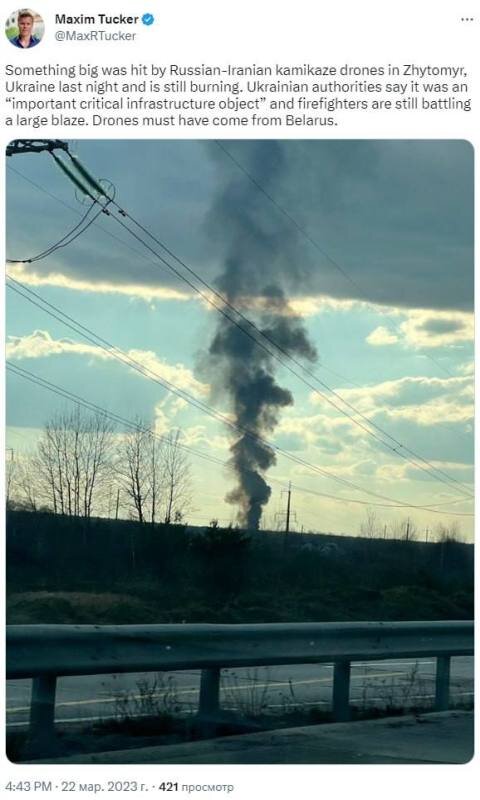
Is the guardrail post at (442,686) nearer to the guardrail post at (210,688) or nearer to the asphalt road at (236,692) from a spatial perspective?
the asphalt road at (236,692)

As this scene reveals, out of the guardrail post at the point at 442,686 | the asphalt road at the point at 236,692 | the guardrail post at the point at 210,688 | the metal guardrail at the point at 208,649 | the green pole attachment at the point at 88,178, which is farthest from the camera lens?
the guardrail post at the point at 442,686

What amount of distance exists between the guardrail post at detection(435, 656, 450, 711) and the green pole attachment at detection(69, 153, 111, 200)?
4.78 metres

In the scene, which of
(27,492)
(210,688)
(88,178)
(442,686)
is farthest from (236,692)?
(27,492)

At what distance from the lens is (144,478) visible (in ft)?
93.5

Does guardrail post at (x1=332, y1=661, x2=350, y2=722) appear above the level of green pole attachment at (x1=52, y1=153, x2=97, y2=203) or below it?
below

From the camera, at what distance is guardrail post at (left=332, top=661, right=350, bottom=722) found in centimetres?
808

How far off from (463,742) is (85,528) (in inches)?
1107

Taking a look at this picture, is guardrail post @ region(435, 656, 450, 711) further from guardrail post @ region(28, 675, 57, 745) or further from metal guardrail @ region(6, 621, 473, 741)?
guardrail post @ region(28, 675, 57, 745)

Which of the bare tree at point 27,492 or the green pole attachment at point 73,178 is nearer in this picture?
the green pole attachment at point 73,178

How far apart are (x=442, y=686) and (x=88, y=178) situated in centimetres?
519

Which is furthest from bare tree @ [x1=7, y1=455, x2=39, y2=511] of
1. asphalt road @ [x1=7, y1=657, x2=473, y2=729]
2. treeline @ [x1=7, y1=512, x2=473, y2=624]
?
asphalt road @ [x1=7, y1=657, x2=473, y2=729]

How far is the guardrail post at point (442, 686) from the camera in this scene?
8.92m
